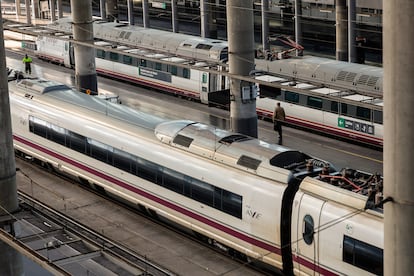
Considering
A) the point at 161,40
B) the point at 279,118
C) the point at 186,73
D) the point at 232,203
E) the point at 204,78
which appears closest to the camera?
the point at 232,203

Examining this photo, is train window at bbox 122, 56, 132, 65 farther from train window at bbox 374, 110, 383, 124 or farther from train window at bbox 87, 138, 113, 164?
train window at bbox 87, 138, 113, 164

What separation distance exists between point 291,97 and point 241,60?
231 inches

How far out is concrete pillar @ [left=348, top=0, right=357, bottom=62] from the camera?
1809 inches

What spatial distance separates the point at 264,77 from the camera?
38.2 metres

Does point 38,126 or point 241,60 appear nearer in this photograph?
point 38,126

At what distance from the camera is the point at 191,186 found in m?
23.1

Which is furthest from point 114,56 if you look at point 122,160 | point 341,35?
point 122,160

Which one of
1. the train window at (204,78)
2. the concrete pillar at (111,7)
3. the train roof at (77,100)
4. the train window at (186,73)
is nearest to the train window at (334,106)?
the train window at (204,78)

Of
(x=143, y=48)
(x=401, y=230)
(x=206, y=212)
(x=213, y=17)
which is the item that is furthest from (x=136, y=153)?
(x=213, y=17)

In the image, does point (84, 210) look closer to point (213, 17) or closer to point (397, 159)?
point (397, 159)

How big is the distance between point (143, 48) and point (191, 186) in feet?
83.7

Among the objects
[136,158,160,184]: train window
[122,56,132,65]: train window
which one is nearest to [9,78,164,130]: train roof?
[136,158,160,184]: train window

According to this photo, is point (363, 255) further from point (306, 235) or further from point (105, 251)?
point (105, 251)

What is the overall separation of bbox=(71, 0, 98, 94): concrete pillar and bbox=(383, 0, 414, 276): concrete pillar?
30297 mm
